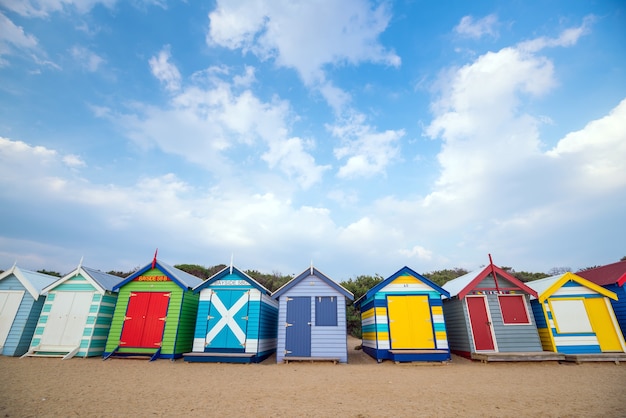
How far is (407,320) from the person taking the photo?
13.0m

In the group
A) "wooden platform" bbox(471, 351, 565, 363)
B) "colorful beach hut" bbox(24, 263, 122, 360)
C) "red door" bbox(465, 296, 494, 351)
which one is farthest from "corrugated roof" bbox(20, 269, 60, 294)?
"wooden platform" bbox(471, 351, 565, 363)

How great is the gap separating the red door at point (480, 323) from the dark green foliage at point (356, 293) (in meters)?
10.3

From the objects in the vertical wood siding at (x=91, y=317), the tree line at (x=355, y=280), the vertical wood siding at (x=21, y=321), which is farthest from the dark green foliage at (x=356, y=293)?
the vertical wood siding at (x=21, y=321)

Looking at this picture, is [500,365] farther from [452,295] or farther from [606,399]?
[606,399]

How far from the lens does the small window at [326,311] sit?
1267 cm

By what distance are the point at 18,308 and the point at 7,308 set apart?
58 centimetres

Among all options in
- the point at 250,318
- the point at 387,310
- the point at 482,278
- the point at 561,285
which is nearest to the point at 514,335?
the point at 482,278

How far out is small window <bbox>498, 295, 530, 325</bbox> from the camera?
523 inches

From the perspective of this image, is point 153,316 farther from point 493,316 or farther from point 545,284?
point 545,284

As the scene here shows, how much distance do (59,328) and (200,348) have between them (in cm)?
702

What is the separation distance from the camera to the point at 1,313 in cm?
1392

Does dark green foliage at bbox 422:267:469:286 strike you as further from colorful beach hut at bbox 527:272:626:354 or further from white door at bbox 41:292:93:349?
white door at bbox 41:292:93:349

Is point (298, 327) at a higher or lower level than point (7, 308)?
lower

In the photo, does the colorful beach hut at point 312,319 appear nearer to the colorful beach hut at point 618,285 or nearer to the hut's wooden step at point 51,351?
the hut's wooden step at point 51,351
